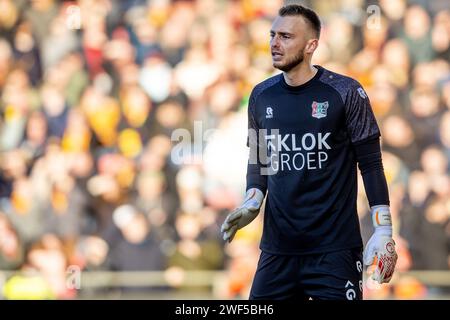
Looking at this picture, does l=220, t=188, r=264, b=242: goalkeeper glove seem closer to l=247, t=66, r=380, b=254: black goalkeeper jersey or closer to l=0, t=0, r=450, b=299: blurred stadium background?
l=247, t=66, r=380, b=254: black goalkeeper jersey

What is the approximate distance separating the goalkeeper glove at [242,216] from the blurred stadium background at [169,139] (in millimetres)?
4368

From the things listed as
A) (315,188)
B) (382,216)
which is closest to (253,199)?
(315,188)

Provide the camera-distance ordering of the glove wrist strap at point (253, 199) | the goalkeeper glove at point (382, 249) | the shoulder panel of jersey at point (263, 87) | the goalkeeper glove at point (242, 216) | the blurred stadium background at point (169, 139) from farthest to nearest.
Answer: the blurred stadium background at point (169, 139) → the shoulder panel of jersey at point (263, 87) → the glove wrist strap at point (253, 199) → the goalkeeper glove at point (242, 216) → the goalkeeper glove at point (382, 249)

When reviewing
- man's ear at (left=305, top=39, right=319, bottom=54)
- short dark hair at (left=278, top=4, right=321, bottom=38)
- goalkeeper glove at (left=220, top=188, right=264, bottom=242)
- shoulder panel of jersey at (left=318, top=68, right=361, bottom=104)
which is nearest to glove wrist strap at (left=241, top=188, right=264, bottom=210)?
goalkeeper glove at (left=220, top=188, right=264, bottom=242)

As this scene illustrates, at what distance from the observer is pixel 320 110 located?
5.93 m

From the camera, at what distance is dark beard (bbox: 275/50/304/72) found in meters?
6.03

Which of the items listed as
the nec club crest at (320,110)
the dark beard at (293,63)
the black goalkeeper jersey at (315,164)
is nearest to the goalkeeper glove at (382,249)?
the black goalkeeper jersey at (315,164)

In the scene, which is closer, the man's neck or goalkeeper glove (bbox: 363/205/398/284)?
goalkeeper glove (bbox: 363/205/398/284)

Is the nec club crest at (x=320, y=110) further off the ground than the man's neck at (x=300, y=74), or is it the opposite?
the man's neck at (x=300, y=74)

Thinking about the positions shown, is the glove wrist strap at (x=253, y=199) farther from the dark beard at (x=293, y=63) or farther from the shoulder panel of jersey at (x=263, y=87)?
the dark beard at (x=293, y=63)

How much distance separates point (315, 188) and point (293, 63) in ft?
2.49

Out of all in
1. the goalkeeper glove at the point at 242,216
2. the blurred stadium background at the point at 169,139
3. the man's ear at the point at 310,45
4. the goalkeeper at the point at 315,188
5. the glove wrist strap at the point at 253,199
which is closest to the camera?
the goalkeeper at the point at 315,188

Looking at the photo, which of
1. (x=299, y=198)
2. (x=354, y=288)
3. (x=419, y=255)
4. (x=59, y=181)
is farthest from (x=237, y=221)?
(x=59, y=181)

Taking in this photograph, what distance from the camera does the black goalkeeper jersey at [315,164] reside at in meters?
5.82
